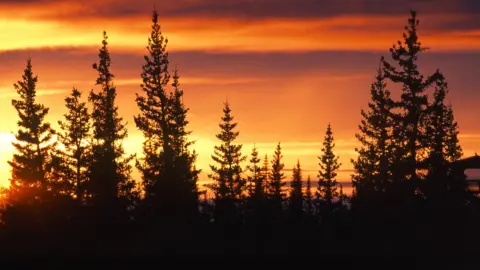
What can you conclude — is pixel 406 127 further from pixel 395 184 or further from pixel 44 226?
pixel 44 226

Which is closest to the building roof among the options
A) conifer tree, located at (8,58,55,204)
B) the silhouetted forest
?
the silhouetted forest

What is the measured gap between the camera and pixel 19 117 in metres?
77.3

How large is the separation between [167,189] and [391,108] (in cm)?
2128

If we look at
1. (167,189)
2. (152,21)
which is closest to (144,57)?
(152,21)

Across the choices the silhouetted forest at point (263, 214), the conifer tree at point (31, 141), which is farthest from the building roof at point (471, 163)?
the conifer tree at point (31, 141)

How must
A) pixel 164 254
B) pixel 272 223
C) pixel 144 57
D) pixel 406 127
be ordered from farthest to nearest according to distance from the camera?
pixel 144 57
pixel 406 127
pixel 272 223
pixel 164 254

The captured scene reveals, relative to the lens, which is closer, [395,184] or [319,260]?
[319,260]

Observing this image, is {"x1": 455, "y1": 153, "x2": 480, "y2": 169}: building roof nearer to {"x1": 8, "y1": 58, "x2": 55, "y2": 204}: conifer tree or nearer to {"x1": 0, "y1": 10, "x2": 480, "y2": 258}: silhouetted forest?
{"x1": 0, "y1": 10, "x2": 480, "y2": 258}: silhouetted forest

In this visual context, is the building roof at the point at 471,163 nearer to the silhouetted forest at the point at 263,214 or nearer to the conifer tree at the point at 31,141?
the silhouetted forest at the point at 263,214

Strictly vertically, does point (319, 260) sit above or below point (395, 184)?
below

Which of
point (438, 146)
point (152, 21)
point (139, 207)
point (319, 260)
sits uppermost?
point (152, 21)

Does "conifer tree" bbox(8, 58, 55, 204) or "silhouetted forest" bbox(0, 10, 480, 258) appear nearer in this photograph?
"silhouetted forest" bbox(0, 10, 480, 258)

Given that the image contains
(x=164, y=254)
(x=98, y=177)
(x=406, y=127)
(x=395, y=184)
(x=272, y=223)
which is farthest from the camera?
(x=406, y=127)

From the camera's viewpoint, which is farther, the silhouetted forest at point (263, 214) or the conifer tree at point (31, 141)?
the conifer tree at point (31, 141)
